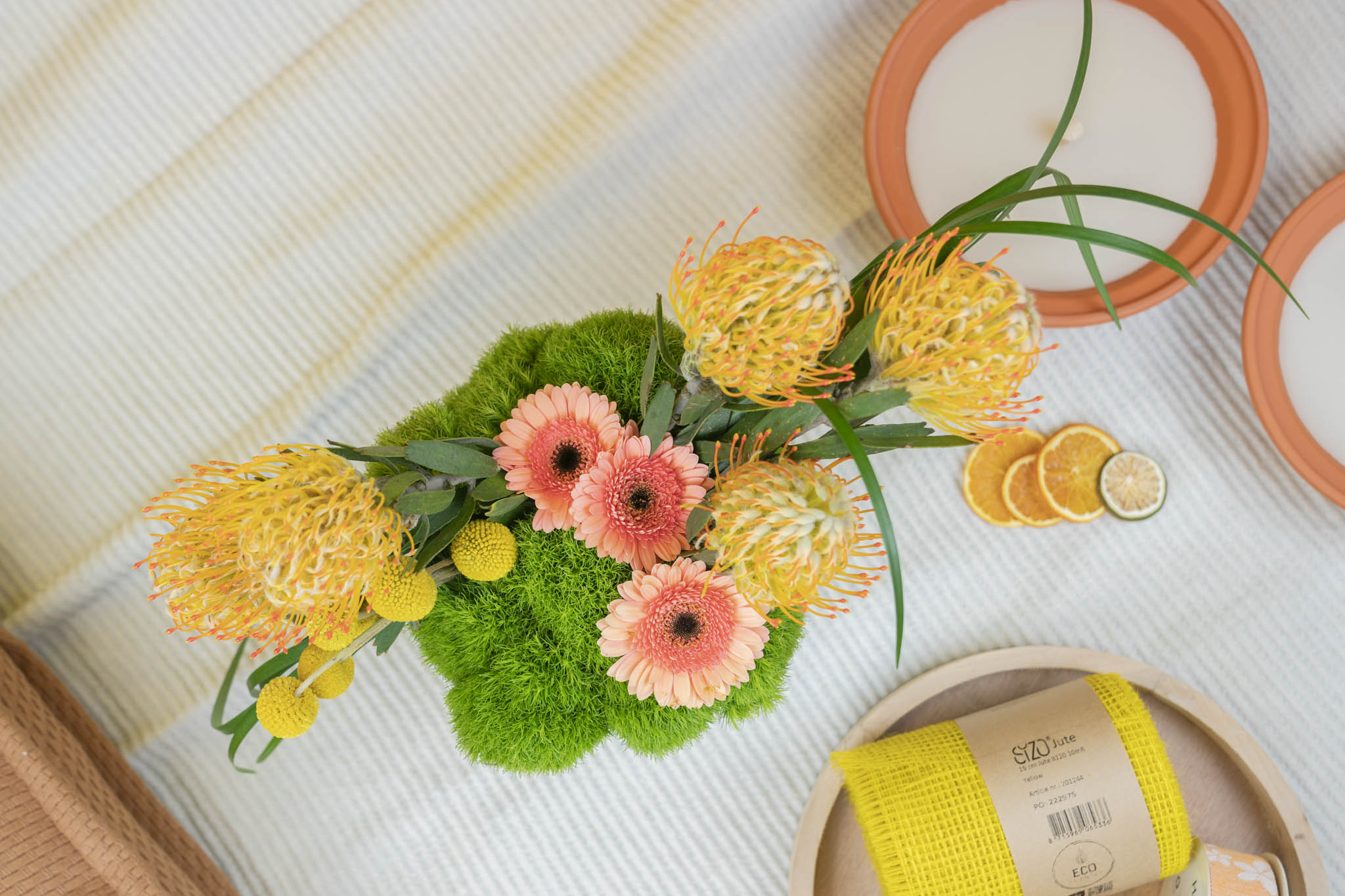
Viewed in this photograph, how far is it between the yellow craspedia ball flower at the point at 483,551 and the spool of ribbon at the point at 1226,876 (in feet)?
1.89

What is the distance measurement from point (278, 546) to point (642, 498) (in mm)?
161

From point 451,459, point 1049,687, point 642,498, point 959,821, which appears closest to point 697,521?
point 642,498

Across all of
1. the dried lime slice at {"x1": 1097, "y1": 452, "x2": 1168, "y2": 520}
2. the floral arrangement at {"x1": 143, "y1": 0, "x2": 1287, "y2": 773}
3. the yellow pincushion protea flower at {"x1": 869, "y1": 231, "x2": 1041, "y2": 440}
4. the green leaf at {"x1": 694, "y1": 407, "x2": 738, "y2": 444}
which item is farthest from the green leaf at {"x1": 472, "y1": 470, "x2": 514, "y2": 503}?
the dried lime slice at {"x1": 1097, "y1": 452, "x2": 1168, "y2": 520}

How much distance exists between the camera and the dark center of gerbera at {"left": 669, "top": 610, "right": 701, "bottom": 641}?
1.26 ft

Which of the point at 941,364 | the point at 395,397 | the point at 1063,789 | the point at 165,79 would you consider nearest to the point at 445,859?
the point at 395,397

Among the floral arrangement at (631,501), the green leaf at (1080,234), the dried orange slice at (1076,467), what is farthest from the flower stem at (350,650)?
the dried orange slice at (1076,467)

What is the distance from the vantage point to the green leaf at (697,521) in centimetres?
38

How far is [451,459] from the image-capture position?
41 centimetres

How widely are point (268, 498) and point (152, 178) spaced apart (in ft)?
1.97

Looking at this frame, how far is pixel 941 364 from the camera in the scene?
0.30 meters

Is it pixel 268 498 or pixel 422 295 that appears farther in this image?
pixel 422 295

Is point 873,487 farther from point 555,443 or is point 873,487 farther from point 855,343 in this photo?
point 555,443

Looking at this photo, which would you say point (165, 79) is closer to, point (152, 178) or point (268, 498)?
point (152, 178)

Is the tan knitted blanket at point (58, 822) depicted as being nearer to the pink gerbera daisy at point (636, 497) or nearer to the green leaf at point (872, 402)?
the pink gerbera daisy at point (636, 497)
